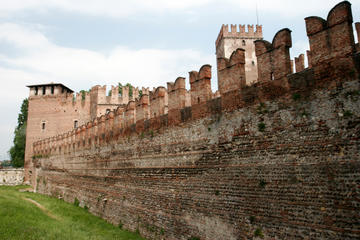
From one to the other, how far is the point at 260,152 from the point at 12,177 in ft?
98.9

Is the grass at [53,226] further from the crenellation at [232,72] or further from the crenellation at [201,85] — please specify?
the crenellation at [232,72]

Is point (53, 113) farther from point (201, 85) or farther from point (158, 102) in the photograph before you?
point (201, 85)

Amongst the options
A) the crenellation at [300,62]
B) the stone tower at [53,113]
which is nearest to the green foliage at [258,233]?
the crenellation at [300,62]

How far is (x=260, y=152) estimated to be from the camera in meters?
6.32

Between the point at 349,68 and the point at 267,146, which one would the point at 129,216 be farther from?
the point at 349,68

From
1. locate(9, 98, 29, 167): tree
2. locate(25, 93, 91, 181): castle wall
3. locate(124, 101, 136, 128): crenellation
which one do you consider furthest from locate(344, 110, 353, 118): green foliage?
locate(9, 98, 29, 167): tree

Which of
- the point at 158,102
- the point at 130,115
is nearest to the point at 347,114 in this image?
the point at 158,102

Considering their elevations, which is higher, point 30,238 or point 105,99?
point 105,99

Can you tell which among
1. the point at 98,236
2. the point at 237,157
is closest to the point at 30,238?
the point at 98,236

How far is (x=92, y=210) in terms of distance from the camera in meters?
14.5

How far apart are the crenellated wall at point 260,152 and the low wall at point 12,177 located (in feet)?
75.1

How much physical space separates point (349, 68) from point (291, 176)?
86.8 inches

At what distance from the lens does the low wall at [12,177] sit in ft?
96.2

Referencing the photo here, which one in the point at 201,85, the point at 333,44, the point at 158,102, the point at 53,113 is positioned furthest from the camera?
the point at 53,113
